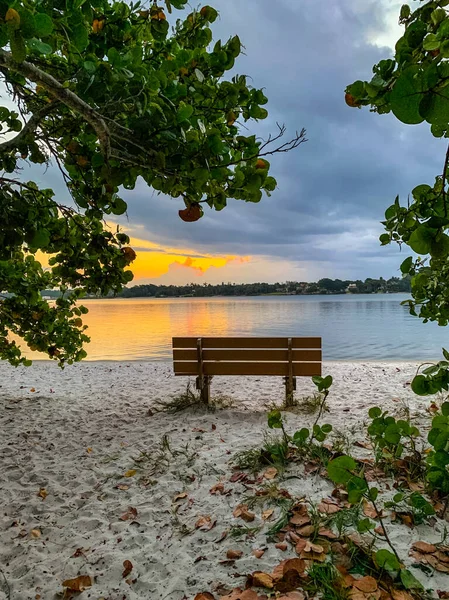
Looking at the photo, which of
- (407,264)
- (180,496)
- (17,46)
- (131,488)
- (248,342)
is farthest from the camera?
(248,342)

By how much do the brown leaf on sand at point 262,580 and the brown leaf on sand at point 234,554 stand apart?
0.78 ft

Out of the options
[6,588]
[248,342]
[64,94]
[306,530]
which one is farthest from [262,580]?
[248,342]

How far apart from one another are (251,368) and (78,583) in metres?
3.96

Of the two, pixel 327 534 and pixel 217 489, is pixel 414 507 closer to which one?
pixel 327 534

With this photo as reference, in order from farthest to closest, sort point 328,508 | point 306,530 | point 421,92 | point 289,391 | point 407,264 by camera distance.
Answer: point 289,391
point 328,508
point 306,530
point 407,264
point 421,92

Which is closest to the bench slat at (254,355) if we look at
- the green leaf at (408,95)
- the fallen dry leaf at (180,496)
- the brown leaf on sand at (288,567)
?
the fallen dry leaf at (180,496)

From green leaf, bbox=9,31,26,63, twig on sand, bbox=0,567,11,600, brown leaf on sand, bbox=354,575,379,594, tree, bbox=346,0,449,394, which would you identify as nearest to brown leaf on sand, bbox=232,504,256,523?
brown leaf on sand, bbox=354,575,379,594

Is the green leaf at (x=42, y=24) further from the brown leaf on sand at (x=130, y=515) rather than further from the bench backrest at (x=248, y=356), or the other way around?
the bench backrest at (x=248, y=356)

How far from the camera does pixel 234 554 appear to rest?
2.32m

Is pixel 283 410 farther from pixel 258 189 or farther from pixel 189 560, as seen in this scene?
pixel 258 189

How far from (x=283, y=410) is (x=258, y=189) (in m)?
4.35

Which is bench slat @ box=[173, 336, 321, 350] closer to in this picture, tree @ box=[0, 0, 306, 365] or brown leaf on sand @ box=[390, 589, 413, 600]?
tree @ box=[0, 0, 306, 365]

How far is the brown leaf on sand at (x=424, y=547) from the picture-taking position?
215 centimetres

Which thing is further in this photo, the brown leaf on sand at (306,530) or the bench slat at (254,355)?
the bench slat at (254,355)
